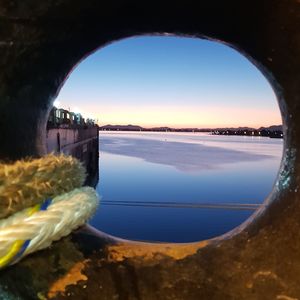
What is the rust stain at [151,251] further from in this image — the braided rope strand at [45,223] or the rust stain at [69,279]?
the braided rope strand at [45,223]

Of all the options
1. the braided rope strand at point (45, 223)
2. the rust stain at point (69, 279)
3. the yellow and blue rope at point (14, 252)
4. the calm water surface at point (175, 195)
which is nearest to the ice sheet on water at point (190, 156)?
the calm water surface at point (175, 195)

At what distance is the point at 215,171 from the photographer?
37.8 meters

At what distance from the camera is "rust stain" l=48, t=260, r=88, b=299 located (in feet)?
3.54

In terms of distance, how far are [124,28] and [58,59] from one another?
0.78 feet

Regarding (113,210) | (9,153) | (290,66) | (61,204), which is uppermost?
(290,66)

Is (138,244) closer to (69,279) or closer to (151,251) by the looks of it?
(151,251)

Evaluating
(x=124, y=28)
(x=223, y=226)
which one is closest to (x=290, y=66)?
(x=124, y=28)

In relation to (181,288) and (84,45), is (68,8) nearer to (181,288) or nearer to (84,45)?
(84,45)

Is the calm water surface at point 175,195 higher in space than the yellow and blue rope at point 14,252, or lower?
lower

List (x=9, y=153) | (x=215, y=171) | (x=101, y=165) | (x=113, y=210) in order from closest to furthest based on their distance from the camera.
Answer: (x=9, y=153)
(x=113, y=210)
(x=215, y=171)
(x=101, y=165)

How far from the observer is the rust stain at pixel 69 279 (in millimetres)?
1080

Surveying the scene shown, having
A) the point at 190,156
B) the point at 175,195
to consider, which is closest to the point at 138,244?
the point at 175,195

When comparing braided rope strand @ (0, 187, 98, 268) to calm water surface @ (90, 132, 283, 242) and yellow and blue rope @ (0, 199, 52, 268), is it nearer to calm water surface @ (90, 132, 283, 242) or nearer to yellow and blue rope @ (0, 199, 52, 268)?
yellow and blue rope @ (0, 199, 52, 268)

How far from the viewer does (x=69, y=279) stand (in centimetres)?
110
